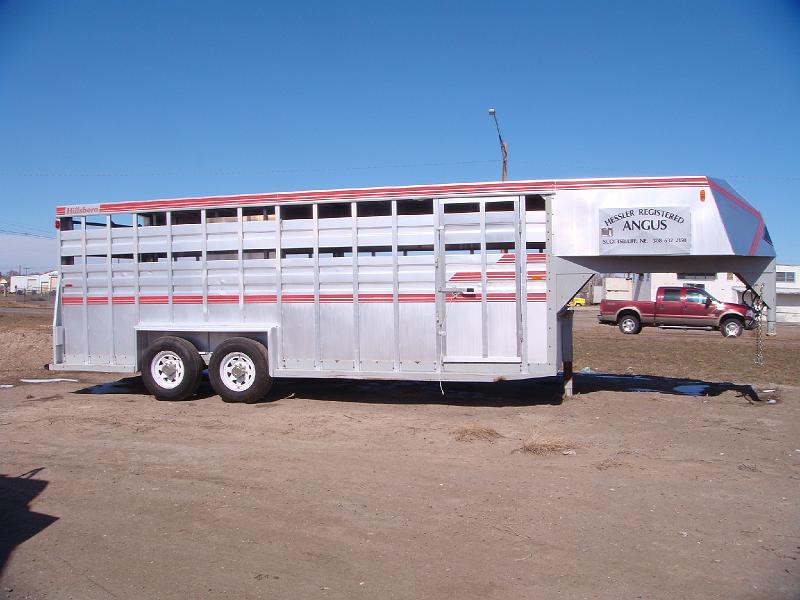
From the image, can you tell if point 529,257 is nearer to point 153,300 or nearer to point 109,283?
point 153,300

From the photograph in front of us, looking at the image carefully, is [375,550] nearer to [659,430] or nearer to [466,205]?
[659,430]

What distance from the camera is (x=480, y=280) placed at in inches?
350

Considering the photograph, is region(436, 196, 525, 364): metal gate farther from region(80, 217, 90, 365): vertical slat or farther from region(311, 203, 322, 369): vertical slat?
region(80, 217, 90, 365): vertical slat

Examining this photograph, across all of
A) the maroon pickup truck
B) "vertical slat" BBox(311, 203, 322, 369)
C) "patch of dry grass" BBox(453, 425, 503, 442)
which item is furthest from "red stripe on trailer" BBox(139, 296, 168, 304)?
the maroon pickup truck

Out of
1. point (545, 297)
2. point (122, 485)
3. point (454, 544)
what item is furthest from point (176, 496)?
point (545, 297)

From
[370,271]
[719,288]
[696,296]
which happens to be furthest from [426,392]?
[719,288]

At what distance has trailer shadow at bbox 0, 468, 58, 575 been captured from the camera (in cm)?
469

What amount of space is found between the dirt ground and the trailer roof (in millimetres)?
2985

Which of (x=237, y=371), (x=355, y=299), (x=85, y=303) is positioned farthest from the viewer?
(x=85, y=303)

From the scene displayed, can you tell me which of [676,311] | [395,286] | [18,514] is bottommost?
[18,514]

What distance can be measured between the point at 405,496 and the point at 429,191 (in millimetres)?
4646

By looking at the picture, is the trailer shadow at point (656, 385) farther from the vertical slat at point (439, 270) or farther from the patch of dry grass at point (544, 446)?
the patch of dry grass at point (544, 446)

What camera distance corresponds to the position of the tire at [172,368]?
9844 millimetres

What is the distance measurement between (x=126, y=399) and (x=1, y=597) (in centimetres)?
674
